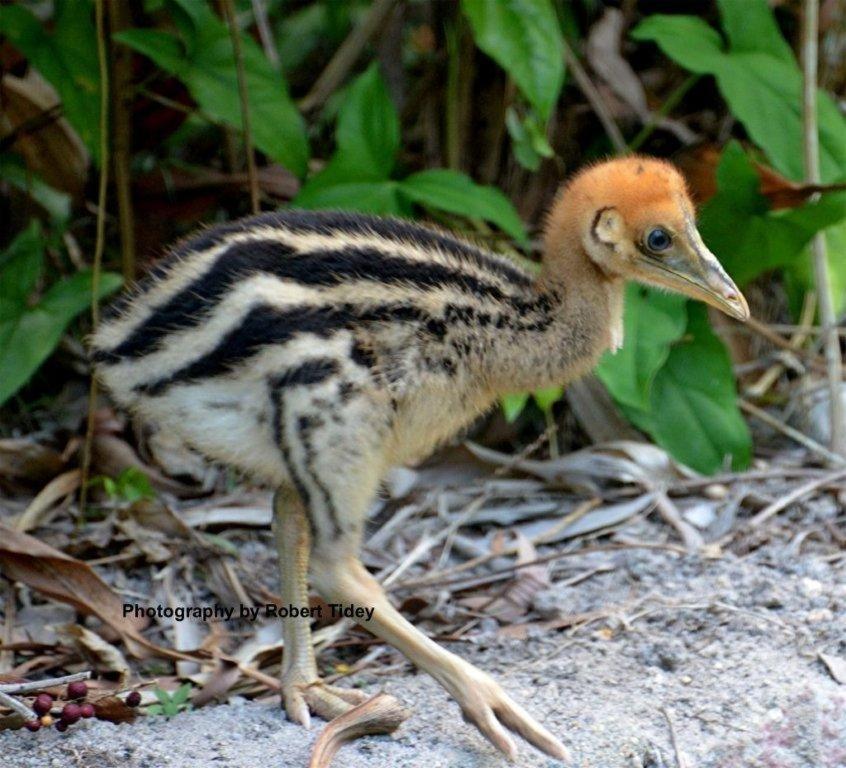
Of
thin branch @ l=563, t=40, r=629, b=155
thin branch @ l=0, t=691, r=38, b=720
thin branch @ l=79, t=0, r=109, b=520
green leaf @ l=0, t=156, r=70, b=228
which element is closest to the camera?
thin branch @ l=0, t=691, r=38, b=720

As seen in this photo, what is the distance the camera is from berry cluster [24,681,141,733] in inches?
107

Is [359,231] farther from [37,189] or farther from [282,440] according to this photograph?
[37,189]

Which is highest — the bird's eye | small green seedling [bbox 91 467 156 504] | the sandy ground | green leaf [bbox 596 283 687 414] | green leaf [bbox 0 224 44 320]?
the bird's eye

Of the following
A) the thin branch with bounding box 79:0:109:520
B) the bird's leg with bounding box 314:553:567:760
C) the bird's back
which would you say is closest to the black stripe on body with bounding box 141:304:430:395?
the bird's back

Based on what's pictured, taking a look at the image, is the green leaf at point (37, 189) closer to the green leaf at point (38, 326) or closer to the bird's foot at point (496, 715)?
the green leaf at point (38, 326)

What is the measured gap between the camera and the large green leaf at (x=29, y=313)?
3.72 m

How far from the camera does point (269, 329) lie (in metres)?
2.72

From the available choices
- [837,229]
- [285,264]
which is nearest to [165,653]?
[285,264]

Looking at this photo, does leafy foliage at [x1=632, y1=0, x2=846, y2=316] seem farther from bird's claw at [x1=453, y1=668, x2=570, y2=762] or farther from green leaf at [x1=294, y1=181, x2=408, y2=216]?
bird's claw at [x1=453, y1=668, x2=570, y2=762]

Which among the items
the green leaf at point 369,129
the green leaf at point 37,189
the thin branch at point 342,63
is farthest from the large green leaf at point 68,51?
the thin branch at point 342,63

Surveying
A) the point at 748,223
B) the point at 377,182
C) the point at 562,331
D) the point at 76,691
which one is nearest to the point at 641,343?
the point at 748,223

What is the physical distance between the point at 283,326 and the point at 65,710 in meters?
0.88

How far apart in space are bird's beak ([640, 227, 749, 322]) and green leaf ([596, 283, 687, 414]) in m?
0.85

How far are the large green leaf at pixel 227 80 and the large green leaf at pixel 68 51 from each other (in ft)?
0.48
